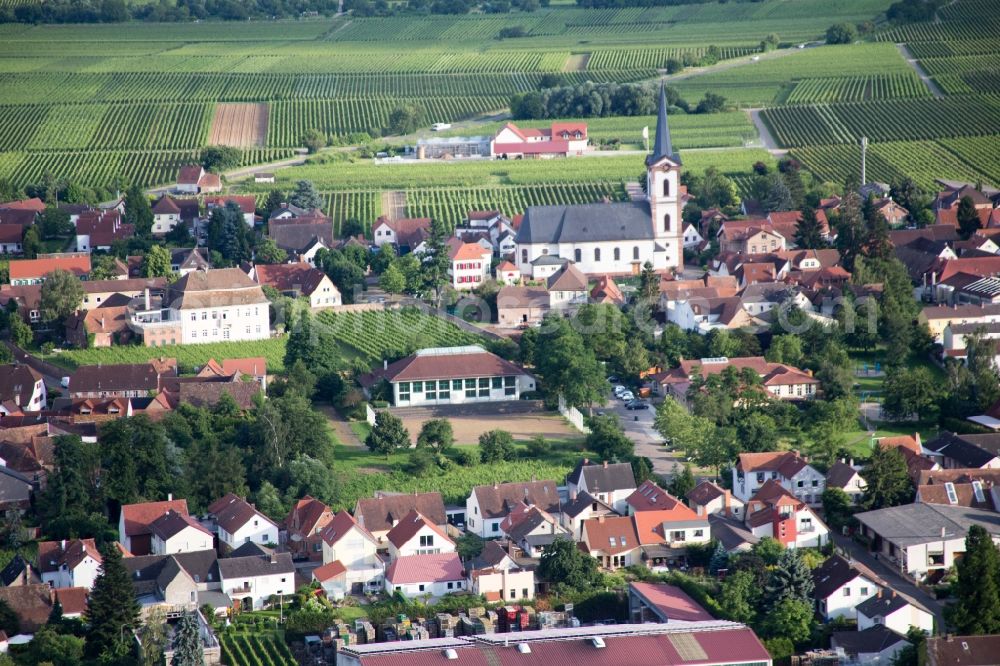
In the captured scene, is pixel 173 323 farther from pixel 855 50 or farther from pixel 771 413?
pixel 855 50

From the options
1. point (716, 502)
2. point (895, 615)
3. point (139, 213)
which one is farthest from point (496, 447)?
point (139, 213)

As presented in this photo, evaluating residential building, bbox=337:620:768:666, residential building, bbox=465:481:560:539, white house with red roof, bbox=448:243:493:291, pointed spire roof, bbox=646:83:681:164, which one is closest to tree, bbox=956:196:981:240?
pointed spire roof, bbox=646:83:681:164

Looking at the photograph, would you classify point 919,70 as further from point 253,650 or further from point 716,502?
point 253,650

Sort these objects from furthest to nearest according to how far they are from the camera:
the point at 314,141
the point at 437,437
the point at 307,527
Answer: the point at 314,141 < the point at 437,437 < the point at 307,527

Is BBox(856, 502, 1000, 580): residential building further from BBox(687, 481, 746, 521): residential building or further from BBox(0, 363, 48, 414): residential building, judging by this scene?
BBox(0, 363, 48, 414): residential building

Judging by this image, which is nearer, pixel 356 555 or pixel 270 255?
pixel 356 555

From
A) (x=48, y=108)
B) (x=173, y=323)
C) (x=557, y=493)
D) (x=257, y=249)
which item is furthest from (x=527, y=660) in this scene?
(x=48, y=108)
